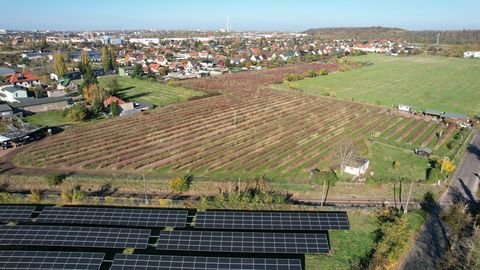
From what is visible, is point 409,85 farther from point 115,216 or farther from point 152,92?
point 115,216

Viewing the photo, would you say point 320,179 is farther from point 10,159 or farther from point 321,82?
point 321,82

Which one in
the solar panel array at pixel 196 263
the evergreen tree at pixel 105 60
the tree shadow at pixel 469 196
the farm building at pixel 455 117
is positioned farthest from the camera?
the evergreen tree at pixel 105 60

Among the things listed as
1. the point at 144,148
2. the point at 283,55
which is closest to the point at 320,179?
the point at 144,148

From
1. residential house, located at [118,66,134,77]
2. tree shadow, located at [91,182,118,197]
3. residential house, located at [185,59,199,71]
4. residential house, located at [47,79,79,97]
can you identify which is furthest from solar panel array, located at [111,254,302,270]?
residential house, located at [185,59,199,71]

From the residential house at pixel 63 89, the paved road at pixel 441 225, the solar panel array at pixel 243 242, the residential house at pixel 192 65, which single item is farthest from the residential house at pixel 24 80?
the paved road at pixel 441 225

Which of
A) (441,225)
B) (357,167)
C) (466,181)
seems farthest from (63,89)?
(466,181)

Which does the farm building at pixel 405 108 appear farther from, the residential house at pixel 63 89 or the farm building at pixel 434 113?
the residential house at pixel 63 89
